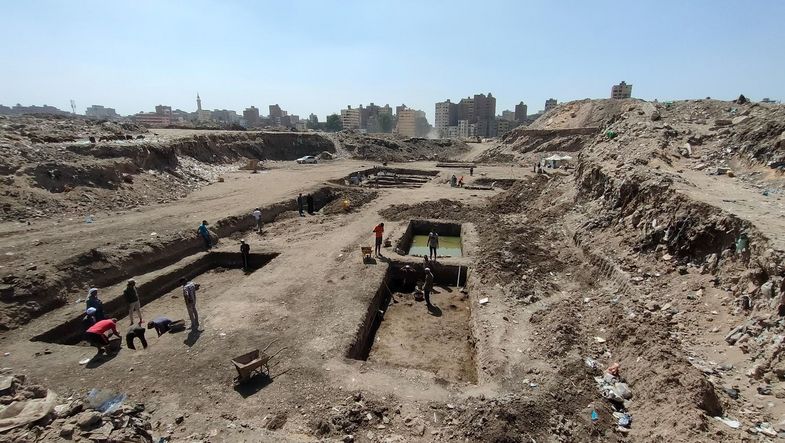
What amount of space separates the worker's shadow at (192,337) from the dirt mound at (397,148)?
126 feet

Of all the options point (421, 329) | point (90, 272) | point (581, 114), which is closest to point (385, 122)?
point (581, 114)

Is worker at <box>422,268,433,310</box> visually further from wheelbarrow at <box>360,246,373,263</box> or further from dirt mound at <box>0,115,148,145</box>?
dirt mound at <box>0,115,148,145</box>

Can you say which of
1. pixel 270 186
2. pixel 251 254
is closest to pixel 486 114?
pixel 270 186

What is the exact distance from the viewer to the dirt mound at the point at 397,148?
50.4 m

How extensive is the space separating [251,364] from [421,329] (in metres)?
4.86

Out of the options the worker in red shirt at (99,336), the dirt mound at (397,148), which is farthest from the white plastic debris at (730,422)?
the dirt mound at (397,148)

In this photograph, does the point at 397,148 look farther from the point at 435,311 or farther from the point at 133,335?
the point at 133,335

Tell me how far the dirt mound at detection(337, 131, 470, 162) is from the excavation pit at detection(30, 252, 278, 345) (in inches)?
1295

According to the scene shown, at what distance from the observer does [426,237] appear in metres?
18.8

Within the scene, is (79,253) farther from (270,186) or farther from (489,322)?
(270,186)

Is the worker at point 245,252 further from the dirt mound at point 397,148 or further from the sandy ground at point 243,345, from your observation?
the dirt mound at point 397,148

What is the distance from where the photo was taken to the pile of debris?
4824 mm

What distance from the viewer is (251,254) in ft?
47.9

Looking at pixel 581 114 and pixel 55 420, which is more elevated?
pixel 581 114
